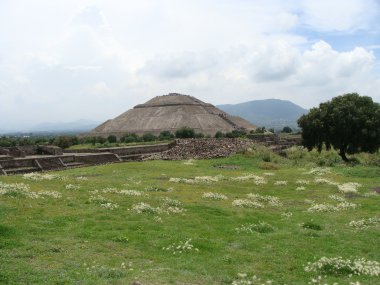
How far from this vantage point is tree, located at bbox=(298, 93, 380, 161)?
54.8m

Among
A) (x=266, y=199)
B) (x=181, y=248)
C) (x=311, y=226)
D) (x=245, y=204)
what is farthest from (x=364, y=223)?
(x=181, y=248)

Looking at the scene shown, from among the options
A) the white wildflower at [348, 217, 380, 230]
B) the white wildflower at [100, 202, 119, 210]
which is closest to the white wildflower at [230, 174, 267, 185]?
the white wildflower at [348, 217, 380, 230]

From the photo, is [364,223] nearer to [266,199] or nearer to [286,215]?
[286,215]

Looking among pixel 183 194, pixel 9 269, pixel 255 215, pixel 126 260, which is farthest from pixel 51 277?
pixel 183 194

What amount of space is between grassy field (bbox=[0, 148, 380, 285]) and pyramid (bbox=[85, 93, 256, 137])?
130 meters

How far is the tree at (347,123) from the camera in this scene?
180 feet

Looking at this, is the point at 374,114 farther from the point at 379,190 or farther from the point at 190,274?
the point at 190,274

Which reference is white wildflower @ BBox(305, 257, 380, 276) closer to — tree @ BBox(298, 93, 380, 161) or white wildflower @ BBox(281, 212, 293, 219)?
white wildflower @ BBox(281, 212, 293, 219)

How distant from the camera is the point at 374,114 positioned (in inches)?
2174

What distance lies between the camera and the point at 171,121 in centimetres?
17050

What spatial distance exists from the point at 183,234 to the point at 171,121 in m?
155

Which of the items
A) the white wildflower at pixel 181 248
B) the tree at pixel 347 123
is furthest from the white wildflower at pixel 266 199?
the tree at pixel 347 123

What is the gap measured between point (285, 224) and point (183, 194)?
9.00 m

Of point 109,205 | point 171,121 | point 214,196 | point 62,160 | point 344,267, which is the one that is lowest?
point 344,267
